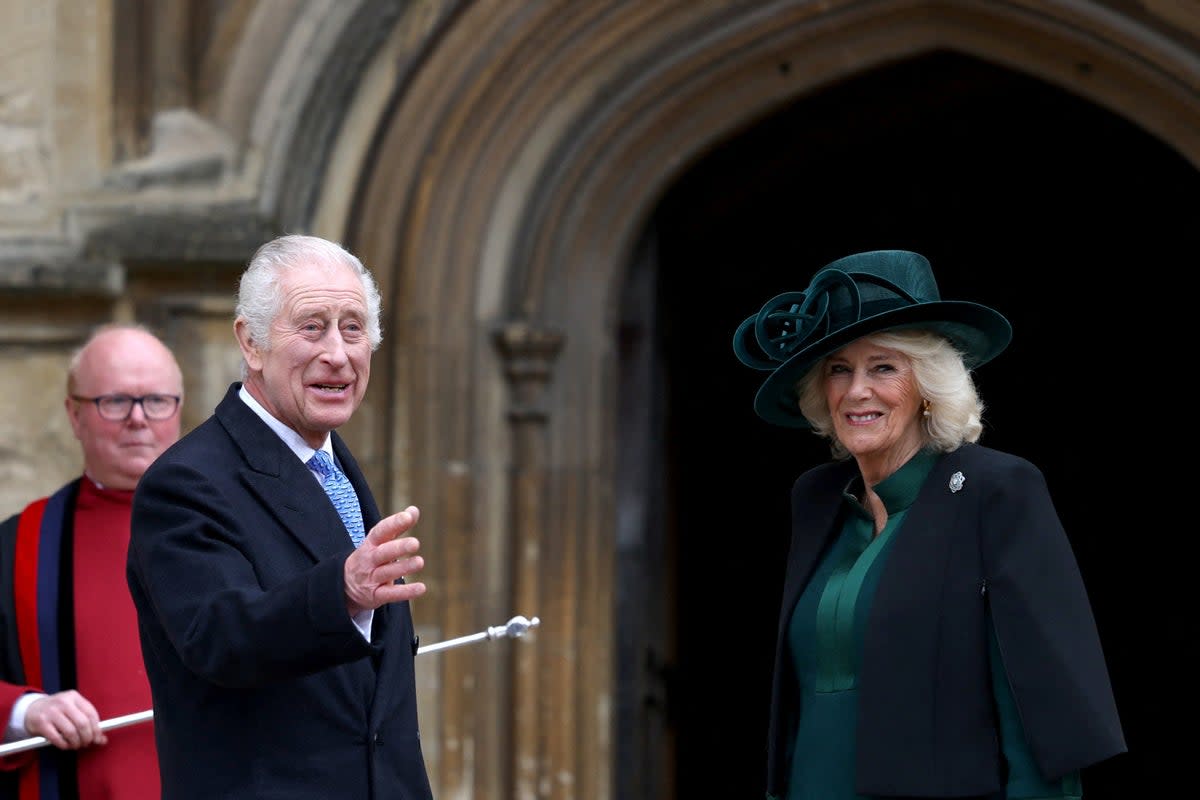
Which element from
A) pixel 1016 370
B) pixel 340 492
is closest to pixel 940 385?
pixel 340 492

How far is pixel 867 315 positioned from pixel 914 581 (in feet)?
1.36

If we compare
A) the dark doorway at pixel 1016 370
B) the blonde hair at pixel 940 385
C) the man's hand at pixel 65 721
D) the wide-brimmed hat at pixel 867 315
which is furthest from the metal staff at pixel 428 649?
the dark doorway at pixel 1016 370

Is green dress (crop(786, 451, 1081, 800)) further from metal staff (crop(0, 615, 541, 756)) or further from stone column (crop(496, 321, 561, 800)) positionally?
stone column (crop(496, 321, 561, 800))

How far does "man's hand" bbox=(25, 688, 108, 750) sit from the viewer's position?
354cm

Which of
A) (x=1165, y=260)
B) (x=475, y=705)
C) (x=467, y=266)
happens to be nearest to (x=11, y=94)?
(x=467, y=266)

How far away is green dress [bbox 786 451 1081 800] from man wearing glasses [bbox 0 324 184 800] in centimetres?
133

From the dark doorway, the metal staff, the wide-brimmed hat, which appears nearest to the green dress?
the wide-brimmed hat

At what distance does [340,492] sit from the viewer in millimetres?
2820

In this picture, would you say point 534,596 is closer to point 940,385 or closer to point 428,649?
point 428,649

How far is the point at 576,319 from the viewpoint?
17.6ft

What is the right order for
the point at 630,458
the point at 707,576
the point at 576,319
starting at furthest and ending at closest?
the point at 707,576 → the point at 630,458 → the point at 576,319

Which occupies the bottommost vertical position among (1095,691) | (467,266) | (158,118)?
(1095,691)

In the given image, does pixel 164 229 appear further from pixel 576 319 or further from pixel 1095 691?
pixel 1095 691

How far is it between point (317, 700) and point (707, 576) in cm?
511
